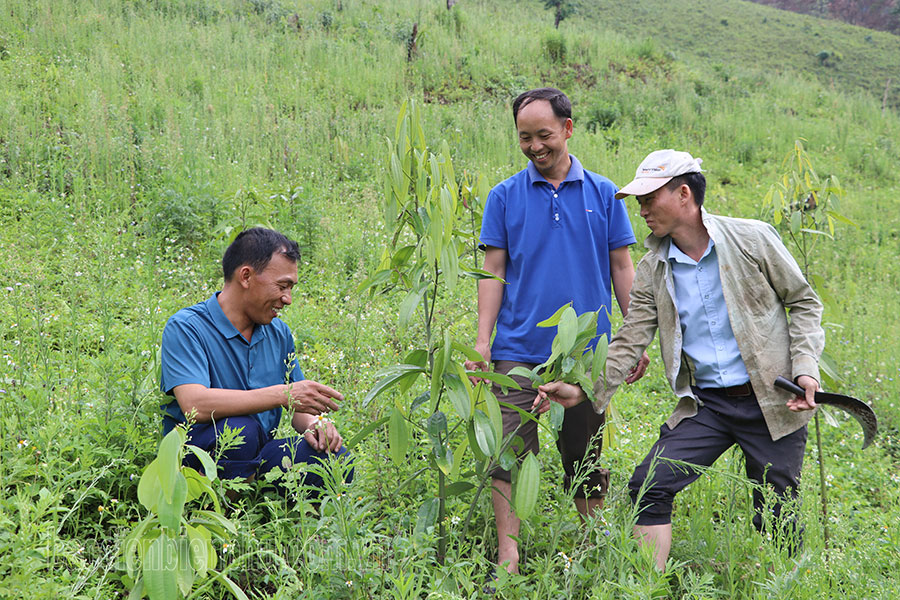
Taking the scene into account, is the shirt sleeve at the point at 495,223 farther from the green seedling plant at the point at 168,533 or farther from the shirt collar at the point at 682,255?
the green seedling plant at the point at 168,533

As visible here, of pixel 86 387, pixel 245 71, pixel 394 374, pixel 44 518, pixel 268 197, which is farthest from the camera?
pixel 245 71

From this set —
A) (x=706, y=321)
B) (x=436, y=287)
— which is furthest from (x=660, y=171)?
(x=436, y=287)

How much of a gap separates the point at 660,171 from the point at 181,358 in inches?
73.9

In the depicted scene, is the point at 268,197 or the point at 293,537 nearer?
the point at 293,537

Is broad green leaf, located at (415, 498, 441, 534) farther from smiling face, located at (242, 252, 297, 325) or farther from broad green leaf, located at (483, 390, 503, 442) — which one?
smiling face, located at (242, 252, 297, 325)

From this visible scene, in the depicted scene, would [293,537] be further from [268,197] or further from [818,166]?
[818,166]

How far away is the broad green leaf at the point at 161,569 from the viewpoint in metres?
1.41

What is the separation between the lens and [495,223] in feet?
9.17

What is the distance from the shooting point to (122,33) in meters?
8.81

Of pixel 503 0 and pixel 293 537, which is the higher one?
pixel 503 0

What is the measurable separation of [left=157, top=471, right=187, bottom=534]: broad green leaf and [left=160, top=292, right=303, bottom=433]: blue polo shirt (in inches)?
37.6

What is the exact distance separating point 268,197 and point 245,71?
13.3ft

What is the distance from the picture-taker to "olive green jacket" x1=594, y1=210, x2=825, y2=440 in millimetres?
2395

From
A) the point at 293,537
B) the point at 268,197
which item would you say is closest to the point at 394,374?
the point at 293,537
